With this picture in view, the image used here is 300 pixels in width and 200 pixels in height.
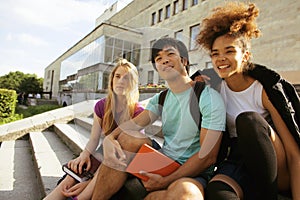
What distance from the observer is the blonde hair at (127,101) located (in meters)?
1.55

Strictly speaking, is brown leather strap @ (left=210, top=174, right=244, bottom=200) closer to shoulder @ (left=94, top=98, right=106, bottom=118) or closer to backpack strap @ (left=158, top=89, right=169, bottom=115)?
backpack strap @ (left=158, top=89, right=169, bottom=115)

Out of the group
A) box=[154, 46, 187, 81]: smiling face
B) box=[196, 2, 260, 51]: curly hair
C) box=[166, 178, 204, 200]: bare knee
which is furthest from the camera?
box=[154, 46, 187, 81]: smiling face

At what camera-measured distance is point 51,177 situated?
2066 millimetres

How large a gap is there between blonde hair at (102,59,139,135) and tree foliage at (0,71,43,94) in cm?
4161

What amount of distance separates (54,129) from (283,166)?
14.2 feet

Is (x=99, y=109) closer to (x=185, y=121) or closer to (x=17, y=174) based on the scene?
(x=185, y=121)

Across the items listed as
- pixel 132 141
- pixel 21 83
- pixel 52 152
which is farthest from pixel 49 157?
pixel 21 83

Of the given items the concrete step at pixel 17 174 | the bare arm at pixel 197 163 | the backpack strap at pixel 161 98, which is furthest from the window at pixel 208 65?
the concrete step at pixel 17 174

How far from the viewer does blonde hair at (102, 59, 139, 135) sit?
1.55 m

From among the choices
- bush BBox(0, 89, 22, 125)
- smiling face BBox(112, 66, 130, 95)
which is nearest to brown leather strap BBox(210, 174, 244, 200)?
smiling face BBox(112, 66, 130, 95)

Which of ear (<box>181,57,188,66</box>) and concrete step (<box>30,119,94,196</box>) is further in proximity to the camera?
concrete step (<box>30,119,94,196</box>)

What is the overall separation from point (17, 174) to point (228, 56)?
2531 mm

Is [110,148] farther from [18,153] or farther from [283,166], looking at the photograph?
[18,153]

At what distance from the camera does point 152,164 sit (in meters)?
1.19
